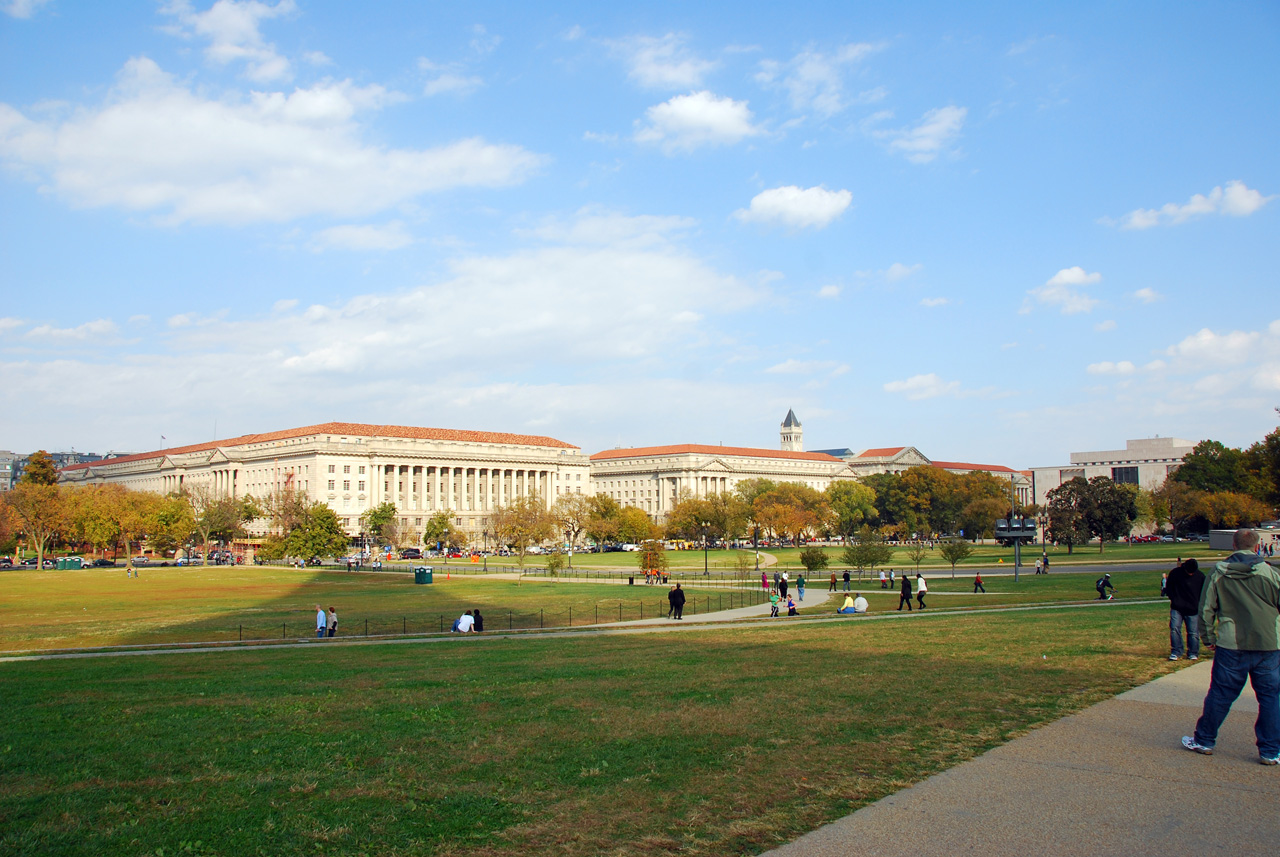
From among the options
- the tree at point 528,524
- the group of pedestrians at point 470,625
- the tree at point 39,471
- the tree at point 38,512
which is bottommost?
the group of pedestrians at point 470,625

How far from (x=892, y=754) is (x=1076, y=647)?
36.1ft

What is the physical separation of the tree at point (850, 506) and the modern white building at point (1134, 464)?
49373 mm

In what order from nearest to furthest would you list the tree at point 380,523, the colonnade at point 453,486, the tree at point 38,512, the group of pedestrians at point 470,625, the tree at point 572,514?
the group of pedestrians at point 470,625 < the tree at point 38,512 < the tree at point 380,523 < the tree at point 572,514 < the colonnade at point 453,486

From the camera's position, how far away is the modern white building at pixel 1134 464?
18488 centimetres

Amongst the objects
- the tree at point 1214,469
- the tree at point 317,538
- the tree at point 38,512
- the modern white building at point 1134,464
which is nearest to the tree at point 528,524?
the tree at point 317,538

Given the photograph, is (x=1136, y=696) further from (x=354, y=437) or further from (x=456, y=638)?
(x=354, y=437)

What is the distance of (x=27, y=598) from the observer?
56.4 meters

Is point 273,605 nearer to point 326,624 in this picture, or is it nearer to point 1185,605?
point 326,624

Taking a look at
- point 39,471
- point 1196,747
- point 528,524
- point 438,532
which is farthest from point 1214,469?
point 39,471

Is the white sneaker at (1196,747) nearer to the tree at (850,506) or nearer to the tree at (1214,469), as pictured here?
the tree at (1214,469)

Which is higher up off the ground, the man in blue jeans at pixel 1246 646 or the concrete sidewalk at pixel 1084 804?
the man in blue jeans at pixel 1246 646

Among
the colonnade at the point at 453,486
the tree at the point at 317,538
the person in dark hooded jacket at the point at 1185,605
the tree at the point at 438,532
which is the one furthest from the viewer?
the colonnade at the point at 453,486

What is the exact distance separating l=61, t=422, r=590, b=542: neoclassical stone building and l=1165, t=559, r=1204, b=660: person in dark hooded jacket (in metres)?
145

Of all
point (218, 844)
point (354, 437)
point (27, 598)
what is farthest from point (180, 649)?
point (354, 437)
